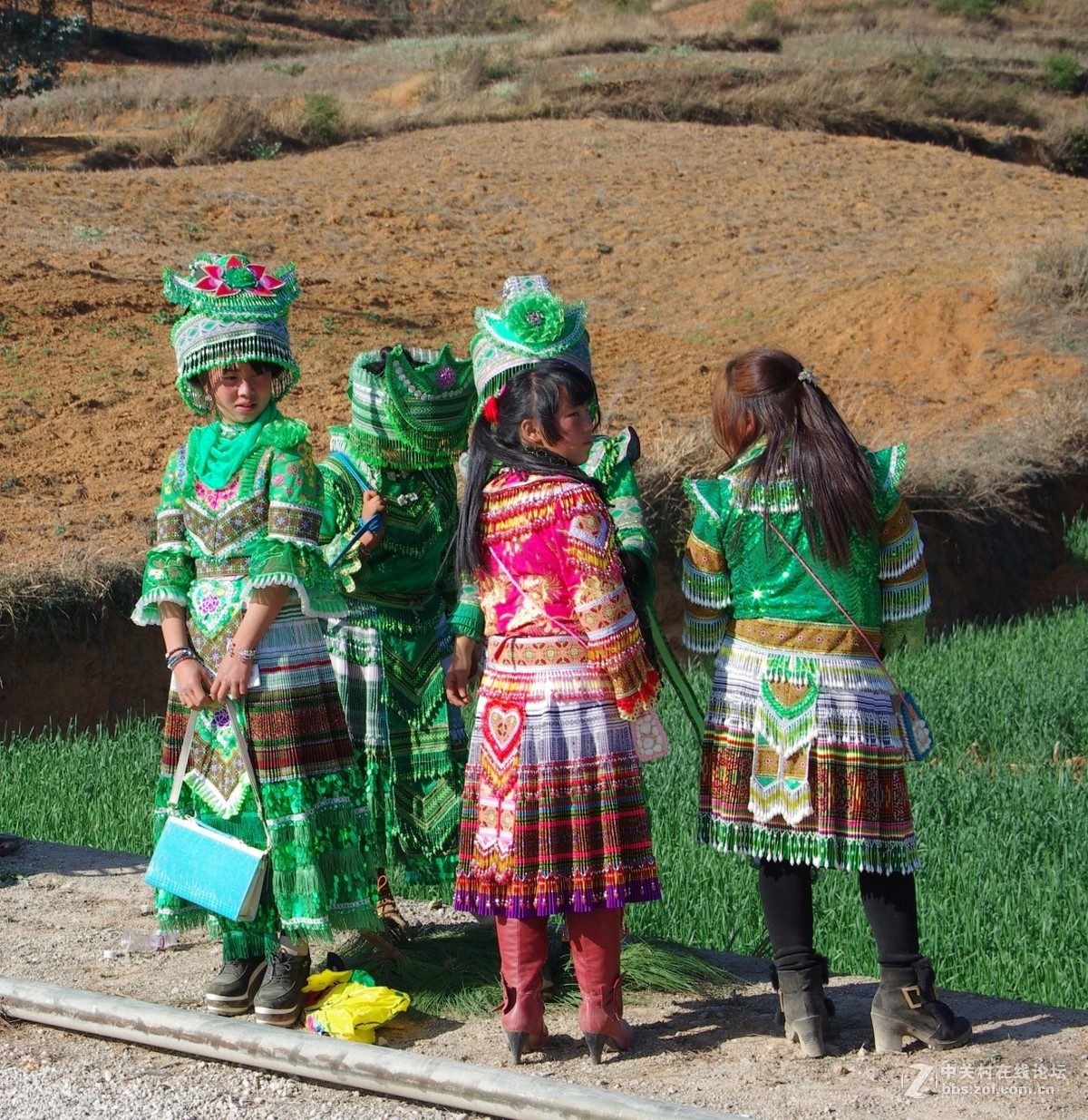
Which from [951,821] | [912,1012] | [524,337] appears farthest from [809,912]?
[951,821]

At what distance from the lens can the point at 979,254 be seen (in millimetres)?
18641

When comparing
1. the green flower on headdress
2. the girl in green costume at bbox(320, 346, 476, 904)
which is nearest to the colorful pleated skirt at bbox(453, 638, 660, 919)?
the green flower on headdress

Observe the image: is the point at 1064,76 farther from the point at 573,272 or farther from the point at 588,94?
the point at 573,272

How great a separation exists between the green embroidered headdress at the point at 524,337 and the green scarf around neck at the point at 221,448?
0.57 metres

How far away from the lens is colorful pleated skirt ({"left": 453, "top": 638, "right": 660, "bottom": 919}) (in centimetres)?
354

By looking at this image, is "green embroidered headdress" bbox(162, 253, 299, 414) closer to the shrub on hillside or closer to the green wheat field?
the green wheat field

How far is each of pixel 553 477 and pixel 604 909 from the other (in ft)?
3.18

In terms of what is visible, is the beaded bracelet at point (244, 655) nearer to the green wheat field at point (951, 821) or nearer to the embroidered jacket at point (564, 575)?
the embroidered jacket at point (564, 575)

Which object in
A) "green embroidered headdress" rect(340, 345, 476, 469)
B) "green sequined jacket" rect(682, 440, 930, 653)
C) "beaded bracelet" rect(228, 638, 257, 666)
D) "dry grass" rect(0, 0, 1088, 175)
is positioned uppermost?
"dry grass" rect(0, 0, 1088, 175)

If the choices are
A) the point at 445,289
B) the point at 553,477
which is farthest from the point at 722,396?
the point at 445,289

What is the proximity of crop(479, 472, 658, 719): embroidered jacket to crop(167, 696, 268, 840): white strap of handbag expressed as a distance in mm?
744

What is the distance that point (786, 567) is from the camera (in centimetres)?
368

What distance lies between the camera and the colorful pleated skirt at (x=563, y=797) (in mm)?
3545

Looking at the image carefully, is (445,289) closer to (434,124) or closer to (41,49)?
(434,124)
